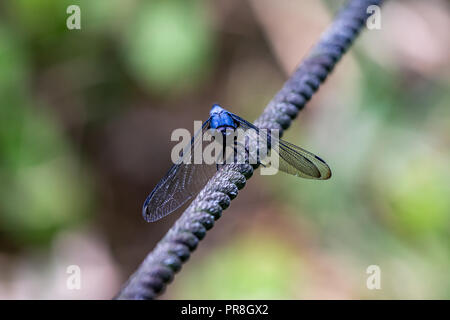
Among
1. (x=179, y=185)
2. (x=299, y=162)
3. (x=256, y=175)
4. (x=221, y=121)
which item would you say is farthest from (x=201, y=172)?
(x=256, y=175)

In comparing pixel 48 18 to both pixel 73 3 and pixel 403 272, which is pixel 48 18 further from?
pixel 403 272

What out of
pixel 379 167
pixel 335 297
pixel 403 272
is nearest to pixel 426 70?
pixel 379 167

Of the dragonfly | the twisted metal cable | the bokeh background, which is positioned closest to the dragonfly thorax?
the dragonfly

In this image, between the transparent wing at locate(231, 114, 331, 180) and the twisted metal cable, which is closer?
the twisted metal cable

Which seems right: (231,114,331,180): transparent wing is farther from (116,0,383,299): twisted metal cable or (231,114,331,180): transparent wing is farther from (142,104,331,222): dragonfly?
(116,0,383,299): twisted metal cable

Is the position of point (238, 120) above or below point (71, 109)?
below
